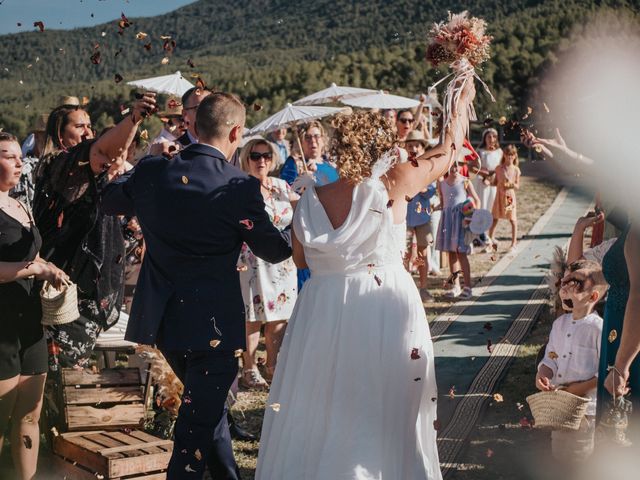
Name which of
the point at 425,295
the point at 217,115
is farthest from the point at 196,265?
the point at 425,295

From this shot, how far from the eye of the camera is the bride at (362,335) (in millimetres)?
3836

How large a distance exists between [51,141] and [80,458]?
1790mm

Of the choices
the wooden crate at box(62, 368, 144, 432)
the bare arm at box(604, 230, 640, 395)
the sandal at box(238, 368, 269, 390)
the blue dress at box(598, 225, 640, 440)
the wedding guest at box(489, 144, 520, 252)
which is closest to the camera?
the bare arm at box(604, 230, 640, 395)

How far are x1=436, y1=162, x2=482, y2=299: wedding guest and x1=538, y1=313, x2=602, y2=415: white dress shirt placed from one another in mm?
4453

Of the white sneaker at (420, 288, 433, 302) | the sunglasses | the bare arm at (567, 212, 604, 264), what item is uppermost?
the sunglasses

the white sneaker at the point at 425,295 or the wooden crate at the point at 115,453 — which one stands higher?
the wooden crate at the point at 115,453

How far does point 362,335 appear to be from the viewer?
152 inches

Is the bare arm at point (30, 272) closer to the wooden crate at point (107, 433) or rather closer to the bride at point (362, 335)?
the wooden crate at point (107, 433)

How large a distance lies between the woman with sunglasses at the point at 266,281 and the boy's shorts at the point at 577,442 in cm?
237

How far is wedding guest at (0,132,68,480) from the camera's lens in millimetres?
3938

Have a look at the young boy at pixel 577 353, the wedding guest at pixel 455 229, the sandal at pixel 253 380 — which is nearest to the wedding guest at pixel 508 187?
the wedding guest at pixel 455 229

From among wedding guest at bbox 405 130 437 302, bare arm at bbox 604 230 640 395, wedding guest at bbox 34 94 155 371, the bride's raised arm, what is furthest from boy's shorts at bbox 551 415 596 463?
wedding guest at bbox 405 130 437 302

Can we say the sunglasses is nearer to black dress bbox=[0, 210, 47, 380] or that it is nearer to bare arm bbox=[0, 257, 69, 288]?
black dress bbox=[0, 210, 47, 380]

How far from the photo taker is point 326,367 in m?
3.91
